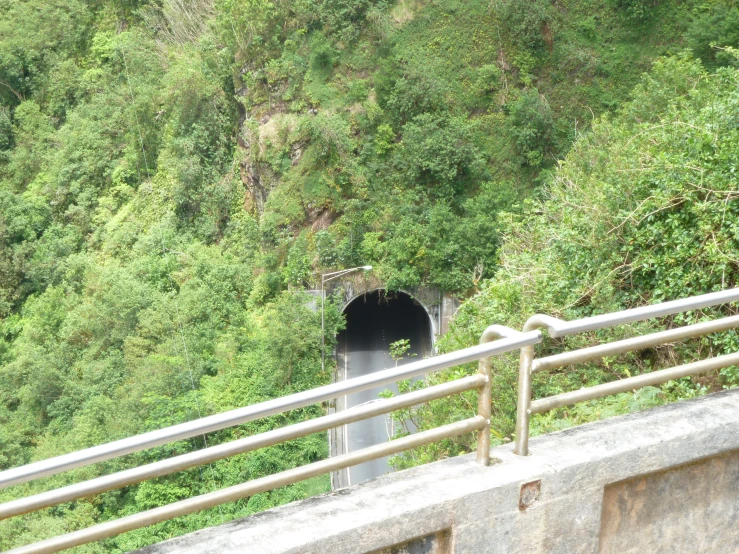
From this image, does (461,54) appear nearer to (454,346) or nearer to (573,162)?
(573,162)

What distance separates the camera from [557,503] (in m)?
2.21

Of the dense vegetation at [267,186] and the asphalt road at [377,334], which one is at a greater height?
the dense vegetation at [267,186]

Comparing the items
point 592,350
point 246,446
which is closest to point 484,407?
point 592,350

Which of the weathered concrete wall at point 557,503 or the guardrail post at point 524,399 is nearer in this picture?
the weathered concrete wall at point 557,503

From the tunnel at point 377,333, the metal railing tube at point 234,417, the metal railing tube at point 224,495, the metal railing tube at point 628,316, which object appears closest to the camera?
the metal railing tube at point 234,417

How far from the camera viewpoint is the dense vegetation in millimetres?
17719

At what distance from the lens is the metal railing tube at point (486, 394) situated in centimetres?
212

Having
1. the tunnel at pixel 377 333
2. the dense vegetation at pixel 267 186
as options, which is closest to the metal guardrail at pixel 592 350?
the dense vegetation at pixel 267 186

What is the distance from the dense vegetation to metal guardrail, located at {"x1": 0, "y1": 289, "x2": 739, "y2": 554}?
28.9ft

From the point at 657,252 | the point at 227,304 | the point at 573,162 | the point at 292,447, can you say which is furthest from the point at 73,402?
the point at 657,252

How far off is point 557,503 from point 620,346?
492mm

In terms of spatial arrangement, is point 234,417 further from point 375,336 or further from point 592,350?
point 375,336

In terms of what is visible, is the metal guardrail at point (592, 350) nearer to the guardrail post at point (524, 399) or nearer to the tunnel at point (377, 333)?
the guardrail post at point (524, 399)

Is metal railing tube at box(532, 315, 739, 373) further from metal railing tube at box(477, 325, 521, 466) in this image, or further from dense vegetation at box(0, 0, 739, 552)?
dense vegetation at box(0, 0, 739, 552)
